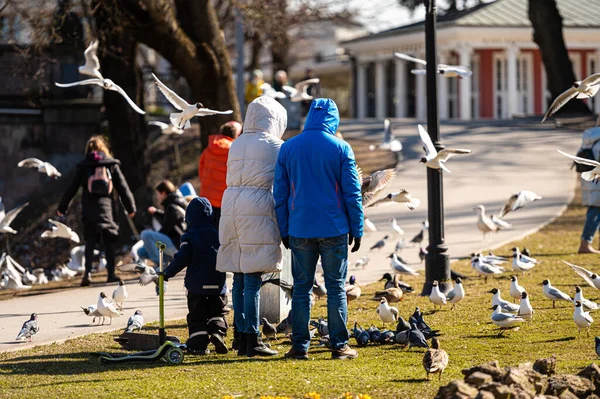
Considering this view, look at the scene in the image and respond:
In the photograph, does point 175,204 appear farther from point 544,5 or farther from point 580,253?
point 544,5

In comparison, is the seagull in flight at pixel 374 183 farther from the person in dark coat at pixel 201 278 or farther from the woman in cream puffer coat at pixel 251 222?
the person in dark coat at pixel 201 278

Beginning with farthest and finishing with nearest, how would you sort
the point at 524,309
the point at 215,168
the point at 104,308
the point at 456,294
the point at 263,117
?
the point at 215,168 → the point at 456,294 → the point at 104,308 → the point at 524,309 → the point at 263,117

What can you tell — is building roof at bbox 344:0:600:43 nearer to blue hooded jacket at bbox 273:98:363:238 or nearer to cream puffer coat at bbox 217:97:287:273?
cream puffer coat at bbox 217:97:287:273

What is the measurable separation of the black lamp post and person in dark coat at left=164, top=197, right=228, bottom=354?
3267mm

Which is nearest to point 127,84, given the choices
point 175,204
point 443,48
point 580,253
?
point 175,204

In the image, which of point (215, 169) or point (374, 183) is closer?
point (374, 183)

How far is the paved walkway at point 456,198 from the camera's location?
34.9 feet

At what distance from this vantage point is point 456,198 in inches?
778

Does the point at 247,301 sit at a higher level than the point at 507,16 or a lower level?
lower

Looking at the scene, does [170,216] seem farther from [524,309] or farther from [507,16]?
[507,16]

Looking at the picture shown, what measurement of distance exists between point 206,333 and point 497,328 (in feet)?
8.66

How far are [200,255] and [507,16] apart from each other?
33.7m

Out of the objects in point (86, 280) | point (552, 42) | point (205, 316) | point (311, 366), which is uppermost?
point (552, 42)

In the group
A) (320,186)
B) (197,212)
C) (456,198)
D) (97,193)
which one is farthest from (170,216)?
(456,198)
